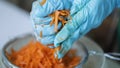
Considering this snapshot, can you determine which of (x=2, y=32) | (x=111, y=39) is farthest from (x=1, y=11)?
(x=111, y=39)

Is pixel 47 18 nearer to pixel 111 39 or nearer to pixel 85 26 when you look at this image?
pixel 85 26

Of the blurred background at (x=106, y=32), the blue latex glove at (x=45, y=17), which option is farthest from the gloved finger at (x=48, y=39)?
the blurred background at (x=106, y=32)

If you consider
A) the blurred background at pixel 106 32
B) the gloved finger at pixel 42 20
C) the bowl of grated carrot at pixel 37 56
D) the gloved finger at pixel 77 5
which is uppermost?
the gloved finger at pixel 77 5

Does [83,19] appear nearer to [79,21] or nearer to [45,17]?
[79,21]

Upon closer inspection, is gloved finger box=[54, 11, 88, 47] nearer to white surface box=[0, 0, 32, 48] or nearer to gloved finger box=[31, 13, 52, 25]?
gloved finger box=[31, 13, 52, 25]

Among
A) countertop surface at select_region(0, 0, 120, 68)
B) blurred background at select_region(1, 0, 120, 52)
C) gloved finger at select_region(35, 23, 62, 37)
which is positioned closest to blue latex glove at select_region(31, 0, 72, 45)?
gloved finger at select_region(35, 23, 62, 37)

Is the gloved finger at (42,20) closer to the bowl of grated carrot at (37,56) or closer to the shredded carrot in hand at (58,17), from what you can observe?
the shredded carrot in hand at (58,17)
